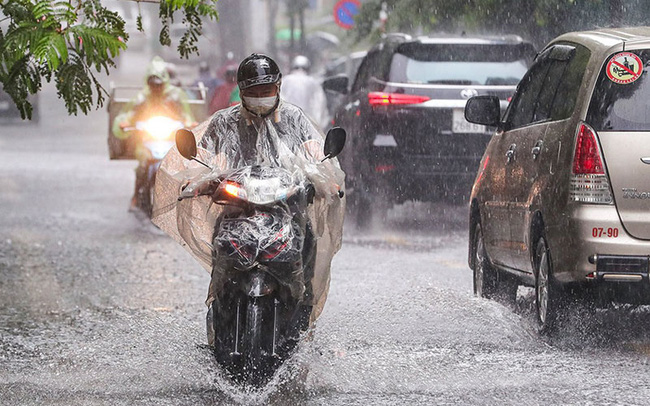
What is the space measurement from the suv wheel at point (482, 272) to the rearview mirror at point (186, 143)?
3224mm

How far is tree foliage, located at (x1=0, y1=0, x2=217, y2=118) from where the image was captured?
615 cm

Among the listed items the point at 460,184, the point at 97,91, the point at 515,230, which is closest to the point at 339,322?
the point at 515,230

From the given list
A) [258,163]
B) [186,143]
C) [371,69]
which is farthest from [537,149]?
[371,69]

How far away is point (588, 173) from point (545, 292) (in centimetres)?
84

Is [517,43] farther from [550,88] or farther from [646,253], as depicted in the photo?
[646,253]

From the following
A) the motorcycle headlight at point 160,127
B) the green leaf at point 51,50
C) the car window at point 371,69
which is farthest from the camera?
the motorcycle headlight at point 160,127

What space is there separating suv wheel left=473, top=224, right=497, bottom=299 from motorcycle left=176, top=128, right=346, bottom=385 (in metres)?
2.92

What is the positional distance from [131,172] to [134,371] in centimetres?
1591

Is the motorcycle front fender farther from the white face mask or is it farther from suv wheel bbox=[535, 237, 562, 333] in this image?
Result: suv wheel bbox=[535, 237, 562, 333]

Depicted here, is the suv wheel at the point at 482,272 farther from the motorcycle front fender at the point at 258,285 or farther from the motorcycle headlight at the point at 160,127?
the motorcycle headlight at the point at 160,127

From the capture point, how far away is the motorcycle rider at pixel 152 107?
16047 mm

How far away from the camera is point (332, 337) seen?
27.0 ft

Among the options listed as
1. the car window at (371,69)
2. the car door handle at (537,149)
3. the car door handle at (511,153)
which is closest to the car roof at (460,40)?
the car window at (371,69)

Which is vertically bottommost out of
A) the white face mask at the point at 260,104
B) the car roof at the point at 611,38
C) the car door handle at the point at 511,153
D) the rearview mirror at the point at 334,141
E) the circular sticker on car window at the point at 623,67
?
the car door handle at the point at 511,153
